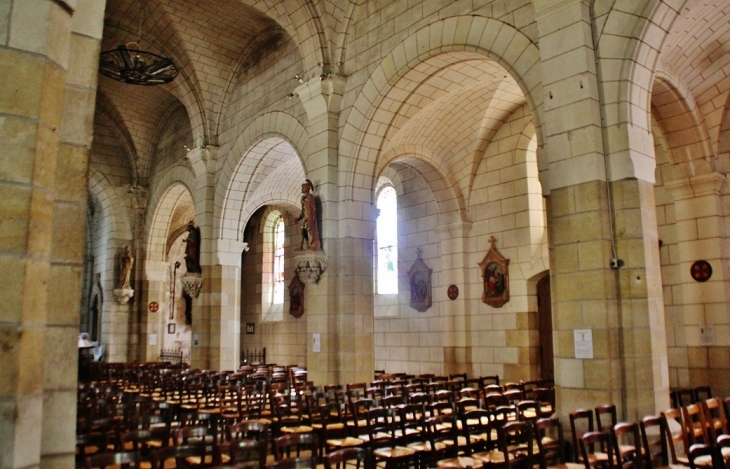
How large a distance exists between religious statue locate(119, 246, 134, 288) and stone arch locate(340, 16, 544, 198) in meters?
11.1

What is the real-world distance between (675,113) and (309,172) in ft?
20.2

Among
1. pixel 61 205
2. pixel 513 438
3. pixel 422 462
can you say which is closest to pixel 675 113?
pixel 513 438

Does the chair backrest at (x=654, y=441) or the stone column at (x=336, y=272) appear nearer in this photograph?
the chair backrest at (x=654, y=441)

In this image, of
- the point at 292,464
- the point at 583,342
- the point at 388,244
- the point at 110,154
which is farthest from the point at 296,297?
the point at 292,464

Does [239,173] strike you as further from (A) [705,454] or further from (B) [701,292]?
(A) [705,454]

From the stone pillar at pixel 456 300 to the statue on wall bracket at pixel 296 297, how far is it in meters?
5.35

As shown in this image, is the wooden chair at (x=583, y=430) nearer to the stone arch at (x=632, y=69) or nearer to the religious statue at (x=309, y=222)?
the stone arch at (x=632, y=69)

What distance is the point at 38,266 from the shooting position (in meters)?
2.85

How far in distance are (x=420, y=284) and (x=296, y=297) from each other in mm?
4942

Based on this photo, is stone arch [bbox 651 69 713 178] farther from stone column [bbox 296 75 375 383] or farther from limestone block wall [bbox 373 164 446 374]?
limestone block wall [bbox 373 164 446 374]

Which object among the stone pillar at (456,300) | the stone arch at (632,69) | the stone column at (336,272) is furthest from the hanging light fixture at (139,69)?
the stone arch at (632,69)

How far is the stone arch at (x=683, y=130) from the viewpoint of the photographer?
30.6 ft

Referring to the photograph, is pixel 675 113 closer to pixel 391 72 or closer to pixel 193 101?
pixel 391 72

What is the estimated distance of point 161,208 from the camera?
62.0 feet
